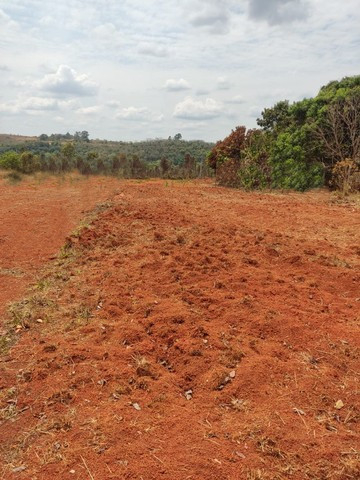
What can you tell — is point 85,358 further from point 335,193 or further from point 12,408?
point 335,193

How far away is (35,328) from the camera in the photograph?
349 centimetres


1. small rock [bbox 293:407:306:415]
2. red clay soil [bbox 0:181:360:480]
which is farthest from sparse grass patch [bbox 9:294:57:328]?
small rock [bbox 293:407:306:415]

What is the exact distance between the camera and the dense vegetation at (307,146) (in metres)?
11.3

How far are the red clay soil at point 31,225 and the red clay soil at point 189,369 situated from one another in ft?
1.36

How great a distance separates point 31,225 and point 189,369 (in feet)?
20.7

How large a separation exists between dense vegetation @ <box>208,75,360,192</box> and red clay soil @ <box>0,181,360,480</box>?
7.43 m

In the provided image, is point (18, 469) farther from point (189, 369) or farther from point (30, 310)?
point (30, 310)

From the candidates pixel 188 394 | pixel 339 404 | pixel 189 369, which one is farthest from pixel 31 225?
pixel 339 404

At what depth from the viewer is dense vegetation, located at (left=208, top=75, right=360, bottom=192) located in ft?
37.2

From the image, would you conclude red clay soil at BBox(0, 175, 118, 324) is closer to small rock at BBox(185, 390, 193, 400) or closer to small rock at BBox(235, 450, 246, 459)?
small rock at BBox(185, 390, 193, 400)

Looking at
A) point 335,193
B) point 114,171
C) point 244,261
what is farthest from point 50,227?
point 114,171

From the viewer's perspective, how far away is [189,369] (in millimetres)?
2775

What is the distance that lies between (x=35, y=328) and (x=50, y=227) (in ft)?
15.7

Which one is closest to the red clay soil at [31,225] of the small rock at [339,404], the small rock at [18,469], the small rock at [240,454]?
the small rock at [18,469]
